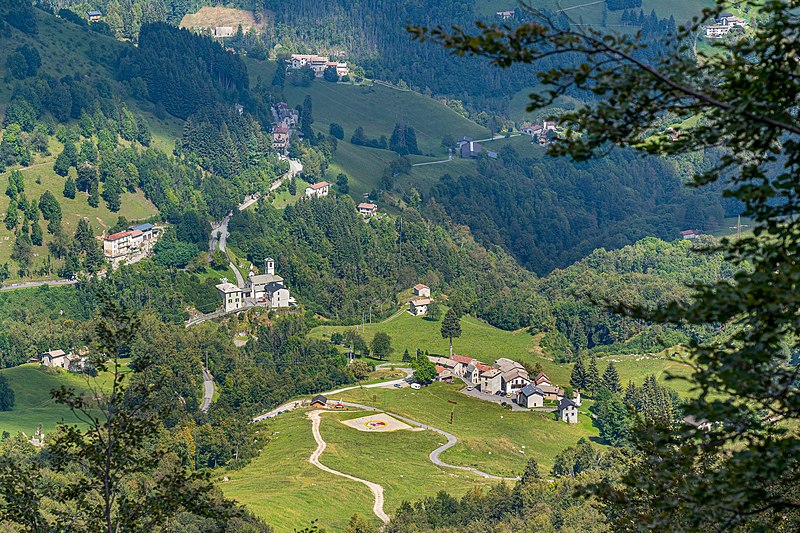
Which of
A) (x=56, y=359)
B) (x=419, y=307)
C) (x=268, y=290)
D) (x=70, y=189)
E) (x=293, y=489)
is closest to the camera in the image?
(x=293, y=489)

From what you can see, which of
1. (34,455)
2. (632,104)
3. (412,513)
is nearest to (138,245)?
(34,455)

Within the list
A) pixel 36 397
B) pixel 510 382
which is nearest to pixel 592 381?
pixel 510 382

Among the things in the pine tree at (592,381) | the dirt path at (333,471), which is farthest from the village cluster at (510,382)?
the dirt path at (333,471)

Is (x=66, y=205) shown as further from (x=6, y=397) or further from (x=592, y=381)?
(x=592, y=381)

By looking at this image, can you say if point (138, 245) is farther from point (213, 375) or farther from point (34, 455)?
point (34, 455)

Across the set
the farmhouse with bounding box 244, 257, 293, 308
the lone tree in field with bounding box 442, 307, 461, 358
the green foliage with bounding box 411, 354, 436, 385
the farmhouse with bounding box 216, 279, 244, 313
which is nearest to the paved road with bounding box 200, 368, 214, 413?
the farmhouse with bounding box 216, 279, 244, 313

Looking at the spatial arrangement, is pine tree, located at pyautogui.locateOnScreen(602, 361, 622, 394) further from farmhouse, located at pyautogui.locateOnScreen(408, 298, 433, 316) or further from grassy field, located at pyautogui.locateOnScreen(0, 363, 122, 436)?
grassy field, located at pyautogui.locateOnScreen(0, 363, 122, 436)
